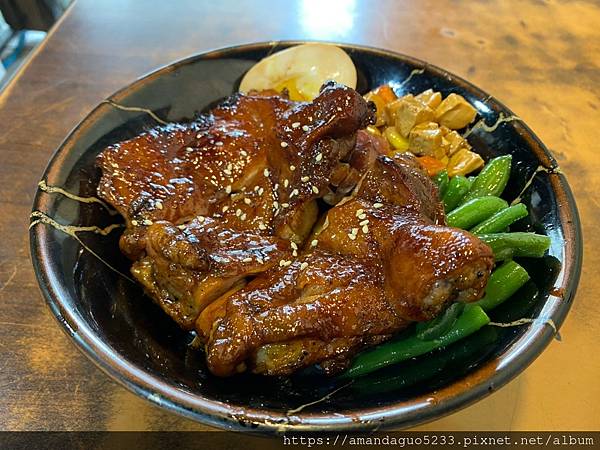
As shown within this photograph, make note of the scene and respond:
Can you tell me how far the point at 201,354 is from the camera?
1559 millimetres

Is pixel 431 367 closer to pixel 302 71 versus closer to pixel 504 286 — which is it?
pixel 504 286

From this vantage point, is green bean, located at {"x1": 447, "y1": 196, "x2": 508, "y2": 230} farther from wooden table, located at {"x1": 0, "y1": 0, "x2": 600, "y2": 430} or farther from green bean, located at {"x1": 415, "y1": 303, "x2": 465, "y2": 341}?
wooden table, located at {"x1": 0, "y1": 0, "x2": 600, "y2": 430}

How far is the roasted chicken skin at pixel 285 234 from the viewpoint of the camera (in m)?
1.37

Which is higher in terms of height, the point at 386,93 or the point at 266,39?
the point at 386,93

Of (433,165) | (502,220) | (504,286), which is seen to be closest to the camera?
(504,286)

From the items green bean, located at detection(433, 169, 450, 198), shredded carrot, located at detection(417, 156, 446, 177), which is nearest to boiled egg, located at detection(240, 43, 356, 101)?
shredded carrot, located at detection(417, 156, 446, 177)

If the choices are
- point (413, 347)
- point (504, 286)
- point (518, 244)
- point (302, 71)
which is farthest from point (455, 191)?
point (302, 71)

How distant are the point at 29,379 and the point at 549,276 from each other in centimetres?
177

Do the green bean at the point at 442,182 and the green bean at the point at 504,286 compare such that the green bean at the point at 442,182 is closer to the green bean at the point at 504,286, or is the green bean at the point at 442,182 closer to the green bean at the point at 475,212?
the green bean at the point at 475,212

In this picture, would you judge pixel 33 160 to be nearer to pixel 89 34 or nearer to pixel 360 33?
pixel 89 34

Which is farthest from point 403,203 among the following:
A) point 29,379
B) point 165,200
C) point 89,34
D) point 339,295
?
point 89,34

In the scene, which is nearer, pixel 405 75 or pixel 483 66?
pixel 405 75

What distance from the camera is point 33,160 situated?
262 centimetres

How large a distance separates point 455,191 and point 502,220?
0.27 meters
